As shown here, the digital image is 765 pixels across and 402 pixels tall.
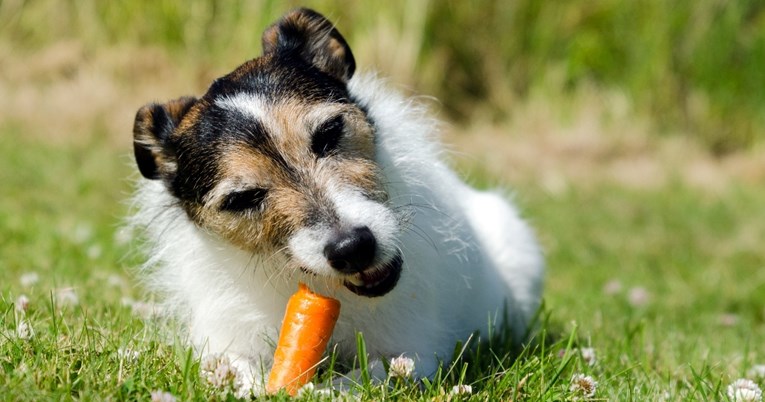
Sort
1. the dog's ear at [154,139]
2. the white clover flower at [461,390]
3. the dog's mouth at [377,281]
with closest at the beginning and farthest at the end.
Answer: the white clover flower at [461,390] < the dog's mouth at [377,281] < the dog's ear at [154,139]

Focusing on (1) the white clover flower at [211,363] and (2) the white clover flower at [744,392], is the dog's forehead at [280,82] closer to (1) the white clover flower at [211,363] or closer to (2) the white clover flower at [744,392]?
(1) the white clover flower at [211,363]

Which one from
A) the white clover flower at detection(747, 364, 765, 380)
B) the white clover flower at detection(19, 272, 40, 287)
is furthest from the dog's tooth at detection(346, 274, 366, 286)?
the white clover flower at detection(19, 272, 40, 287)

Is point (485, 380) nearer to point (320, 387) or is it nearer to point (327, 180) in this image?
point (320, 387)

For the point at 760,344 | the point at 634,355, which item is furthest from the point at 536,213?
the point at 634,355

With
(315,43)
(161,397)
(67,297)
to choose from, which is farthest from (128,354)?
(315,43)

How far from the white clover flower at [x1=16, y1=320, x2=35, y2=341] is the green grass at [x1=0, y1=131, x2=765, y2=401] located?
0.10 feet

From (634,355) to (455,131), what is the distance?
864 cm

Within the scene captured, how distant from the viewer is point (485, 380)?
151 inches

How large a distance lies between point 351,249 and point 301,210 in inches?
12.6

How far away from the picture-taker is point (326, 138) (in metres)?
3.84

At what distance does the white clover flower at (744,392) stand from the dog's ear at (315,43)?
7.32 ft

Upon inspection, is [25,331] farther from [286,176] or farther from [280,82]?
[280,82]

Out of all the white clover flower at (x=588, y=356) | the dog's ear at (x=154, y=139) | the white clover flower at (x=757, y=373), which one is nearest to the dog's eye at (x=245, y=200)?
the dog's ear at (x=154, y=139)

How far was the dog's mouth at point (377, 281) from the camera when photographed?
3607 mm
